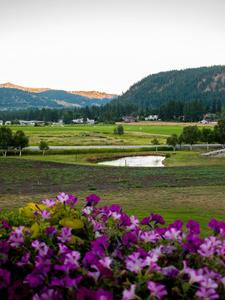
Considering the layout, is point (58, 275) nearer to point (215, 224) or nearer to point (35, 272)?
point (35, 272)

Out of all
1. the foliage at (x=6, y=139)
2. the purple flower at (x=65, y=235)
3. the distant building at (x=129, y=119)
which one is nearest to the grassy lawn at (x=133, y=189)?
the purple flower at (x=65, y=235)

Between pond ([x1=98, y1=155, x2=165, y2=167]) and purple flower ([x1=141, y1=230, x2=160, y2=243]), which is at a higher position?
purple flower ([x1=141, y1=230, x2=160, y2=243])

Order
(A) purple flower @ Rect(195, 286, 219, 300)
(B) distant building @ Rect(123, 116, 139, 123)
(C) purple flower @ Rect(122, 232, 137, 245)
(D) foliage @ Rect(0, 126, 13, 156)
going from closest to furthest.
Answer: (A) purple flower @ Rect(195, 286, 219, 300) < (C) purple flower @ Rect(122, 232, 137, 245) < (D) foliage @ Rect(0, 126, 13, 156) < (B) distant building @ Rect(123, 116, 139, 123)

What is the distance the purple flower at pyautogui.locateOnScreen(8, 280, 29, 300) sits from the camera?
6.70ft

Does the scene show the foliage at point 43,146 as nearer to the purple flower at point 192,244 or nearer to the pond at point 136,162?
the pond at point 136,162

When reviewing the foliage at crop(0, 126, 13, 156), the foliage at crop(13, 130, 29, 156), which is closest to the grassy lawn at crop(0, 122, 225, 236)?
the foliage at crop(13, 130, 29, 156)

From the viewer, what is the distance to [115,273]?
2062 millimetres

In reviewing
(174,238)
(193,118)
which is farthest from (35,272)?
(193,118)

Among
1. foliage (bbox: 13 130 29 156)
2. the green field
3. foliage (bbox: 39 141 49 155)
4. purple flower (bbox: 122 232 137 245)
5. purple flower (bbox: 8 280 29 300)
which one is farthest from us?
Answer: the green field

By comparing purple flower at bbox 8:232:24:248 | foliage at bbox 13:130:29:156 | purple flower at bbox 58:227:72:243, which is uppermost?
purple flower at bbox 58:227:72:243

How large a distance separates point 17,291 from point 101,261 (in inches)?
25.9

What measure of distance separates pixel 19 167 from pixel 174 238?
31.0 m

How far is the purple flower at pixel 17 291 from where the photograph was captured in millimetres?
2043

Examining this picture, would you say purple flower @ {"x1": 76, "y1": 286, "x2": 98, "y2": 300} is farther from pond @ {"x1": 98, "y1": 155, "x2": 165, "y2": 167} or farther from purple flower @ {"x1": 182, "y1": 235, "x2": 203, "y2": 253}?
pond @ {"x1": 98, "y1": 155, "x2": 165, "y2": 167}
